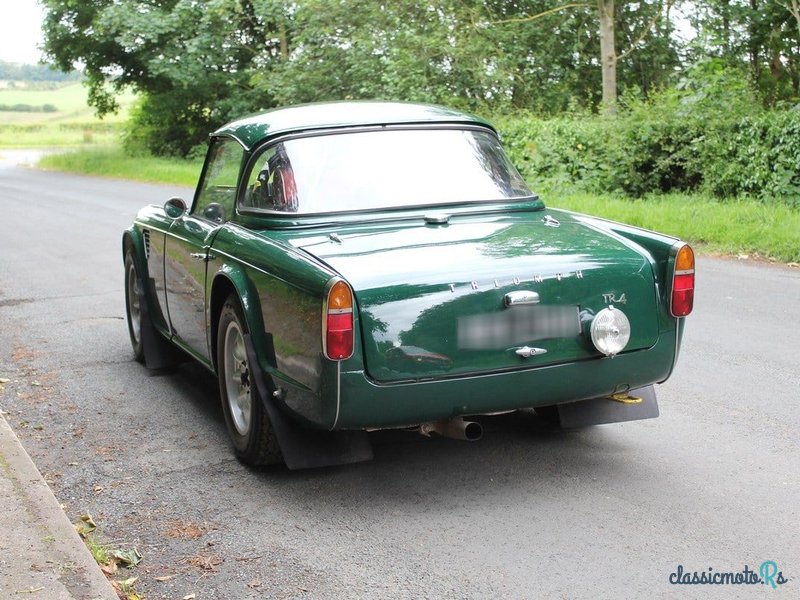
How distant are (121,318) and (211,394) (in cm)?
289

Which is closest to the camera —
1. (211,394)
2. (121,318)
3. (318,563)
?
(318,563)

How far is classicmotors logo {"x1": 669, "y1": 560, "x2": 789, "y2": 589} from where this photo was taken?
368cm

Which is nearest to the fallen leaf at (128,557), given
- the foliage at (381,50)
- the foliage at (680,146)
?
the foliage at (680,146)

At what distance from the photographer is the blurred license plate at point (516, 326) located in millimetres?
4355

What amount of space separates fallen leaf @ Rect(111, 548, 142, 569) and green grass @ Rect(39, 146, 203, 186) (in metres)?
24.6

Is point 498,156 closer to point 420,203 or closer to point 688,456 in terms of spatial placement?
point 420,203

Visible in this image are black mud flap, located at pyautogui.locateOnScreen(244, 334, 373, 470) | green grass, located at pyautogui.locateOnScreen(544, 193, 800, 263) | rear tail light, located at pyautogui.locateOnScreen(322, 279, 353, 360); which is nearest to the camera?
rear tail light, located at pyautogui.locateOnScreen(322, 279, 353, 360)

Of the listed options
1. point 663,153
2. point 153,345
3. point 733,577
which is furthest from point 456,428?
point 663,153

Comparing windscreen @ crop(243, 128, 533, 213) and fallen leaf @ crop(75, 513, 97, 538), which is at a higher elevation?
windscreen @ crop(243, 128, 533, 213)

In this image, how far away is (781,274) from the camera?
35.0 ft

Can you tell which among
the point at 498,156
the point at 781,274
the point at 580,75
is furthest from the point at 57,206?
the point at 498,156

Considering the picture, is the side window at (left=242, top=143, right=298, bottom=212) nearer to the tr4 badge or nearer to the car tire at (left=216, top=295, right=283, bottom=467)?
the car tire at (left=216, top=295, right=283, bottom=467)

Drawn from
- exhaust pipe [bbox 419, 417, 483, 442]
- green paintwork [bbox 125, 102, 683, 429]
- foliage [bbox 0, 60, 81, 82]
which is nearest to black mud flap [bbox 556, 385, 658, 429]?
green paintwork [bbox 125, 102, 683, 429]

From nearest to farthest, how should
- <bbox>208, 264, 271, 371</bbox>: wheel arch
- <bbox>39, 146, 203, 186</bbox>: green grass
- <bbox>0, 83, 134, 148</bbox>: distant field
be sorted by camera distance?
<bbox>208, 264, 271, 371</bbox>: wheel arch, <bbox>39, 146, 203, 186</bbox>: green grass, <bbox>0, 83, 134, 148</bbox>: distant field
